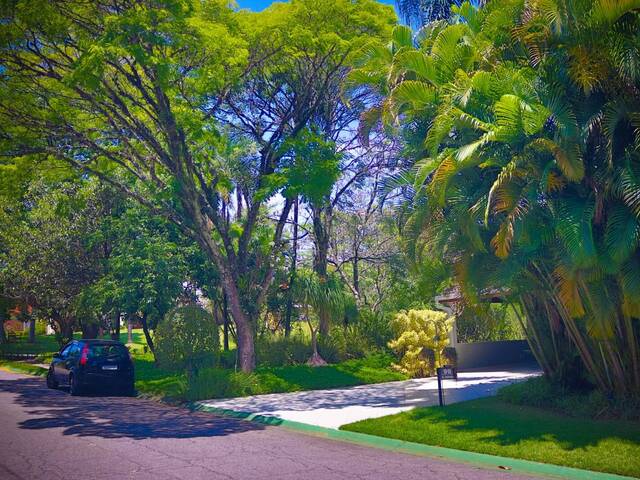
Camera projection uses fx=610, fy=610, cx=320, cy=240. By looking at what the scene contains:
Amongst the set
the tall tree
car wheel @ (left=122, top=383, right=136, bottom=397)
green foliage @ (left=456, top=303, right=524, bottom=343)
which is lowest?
car wheel @ (left=122, top=383, right=136, bottom=397)

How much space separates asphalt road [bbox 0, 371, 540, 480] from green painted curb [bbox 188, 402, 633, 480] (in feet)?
1.04

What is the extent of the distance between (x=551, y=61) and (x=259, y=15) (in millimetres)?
10921

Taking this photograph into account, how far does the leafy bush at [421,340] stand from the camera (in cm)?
2053

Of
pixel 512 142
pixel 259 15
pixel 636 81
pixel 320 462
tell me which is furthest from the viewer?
pixel 259 15

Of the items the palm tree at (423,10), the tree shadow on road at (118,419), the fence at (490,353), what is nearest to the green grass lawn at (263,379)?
the tree shadow on road at (118,419)

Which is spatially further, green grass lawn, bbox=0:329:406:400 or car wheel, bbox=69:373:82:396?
car wheel, bbox=69:373:82:396

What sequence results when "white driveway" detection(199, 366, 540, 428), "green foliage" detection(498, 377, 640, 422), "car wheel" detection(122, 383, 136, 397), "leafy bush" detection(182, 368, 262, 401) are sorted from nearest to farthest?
"green foliage" detection(498, 377, 640, 422) → "white driveway" detection(199, 366, 540, 428) → "leafy bush" detection(182, 368, 262, 401) → "car wheel" detection(122, 383, 136, 397)

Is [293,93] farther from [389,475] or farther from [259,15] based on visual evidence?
[389,475]

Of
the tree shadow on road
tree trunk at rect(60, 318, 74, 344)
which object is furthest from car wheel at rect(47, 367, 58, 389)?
tree trunk at rect(60, 318, 74, 344)

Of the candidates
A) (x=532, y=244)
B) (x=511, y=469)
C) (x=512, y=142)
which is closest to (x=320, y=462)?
(x=511, y=469)

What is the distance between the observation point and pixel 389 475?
8.27 meters

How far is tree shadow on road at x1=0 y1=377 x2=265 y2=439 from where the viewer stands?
453 inches

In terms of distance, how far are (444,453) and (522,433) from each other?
5.22 feet

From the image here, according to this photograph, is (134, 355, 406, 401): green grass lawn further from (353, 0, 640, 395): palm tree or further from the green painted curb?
(353, 0, 640, 395): palm tree
